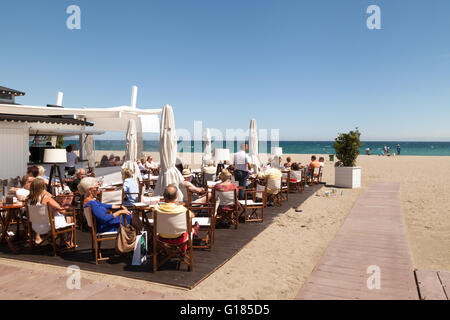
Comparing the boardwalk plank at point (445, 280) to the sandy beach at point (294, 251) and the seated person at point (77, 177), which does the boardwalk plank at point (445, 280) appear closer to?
the sandy beach at point (294, 251)

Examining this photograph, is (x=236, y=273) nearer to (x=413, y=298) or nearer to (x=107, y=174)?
(x=413, y=298)

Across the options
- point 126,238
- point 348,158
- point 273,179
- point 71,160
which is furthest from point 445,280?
point 71,160

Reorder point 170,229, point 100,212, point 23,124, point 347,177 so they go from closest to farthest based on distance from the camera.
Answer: point 170,229, point 100,212, point 23,124, point 347,177

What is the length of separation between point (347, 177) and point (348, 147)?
112 centimetres

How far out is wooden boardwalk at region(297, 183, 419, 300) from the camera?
3148 mm

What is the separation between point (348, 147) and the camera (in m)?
11.5

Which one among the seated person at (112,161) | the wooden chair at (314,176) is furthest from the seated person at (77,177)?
the wooden chair at (314,176)

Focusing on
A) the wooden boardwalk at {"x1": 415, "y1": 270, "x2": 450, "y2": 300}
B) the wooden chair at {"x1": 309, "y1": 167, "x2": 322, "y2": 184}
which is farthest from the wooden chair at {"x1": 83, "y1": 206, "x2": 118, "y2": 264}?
the wooden chair at {"x1": 309, "y1": 167, "x2": 322, "y2": 184}

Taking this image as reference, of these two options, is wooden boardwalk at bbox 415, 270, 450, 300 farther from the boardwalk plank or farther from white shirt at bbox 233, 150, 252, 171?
white shirt at bbox 233, 150, 252, 171

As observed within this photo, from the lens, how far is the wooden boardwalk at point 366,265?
124 inches

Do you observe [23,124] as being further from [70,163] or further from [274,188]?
[274,188]

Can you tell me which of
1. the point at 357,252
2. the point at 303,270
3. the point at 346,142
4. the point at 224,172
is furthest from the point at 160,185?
the point at 346,142

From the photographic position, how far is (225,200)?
5.54 metres
